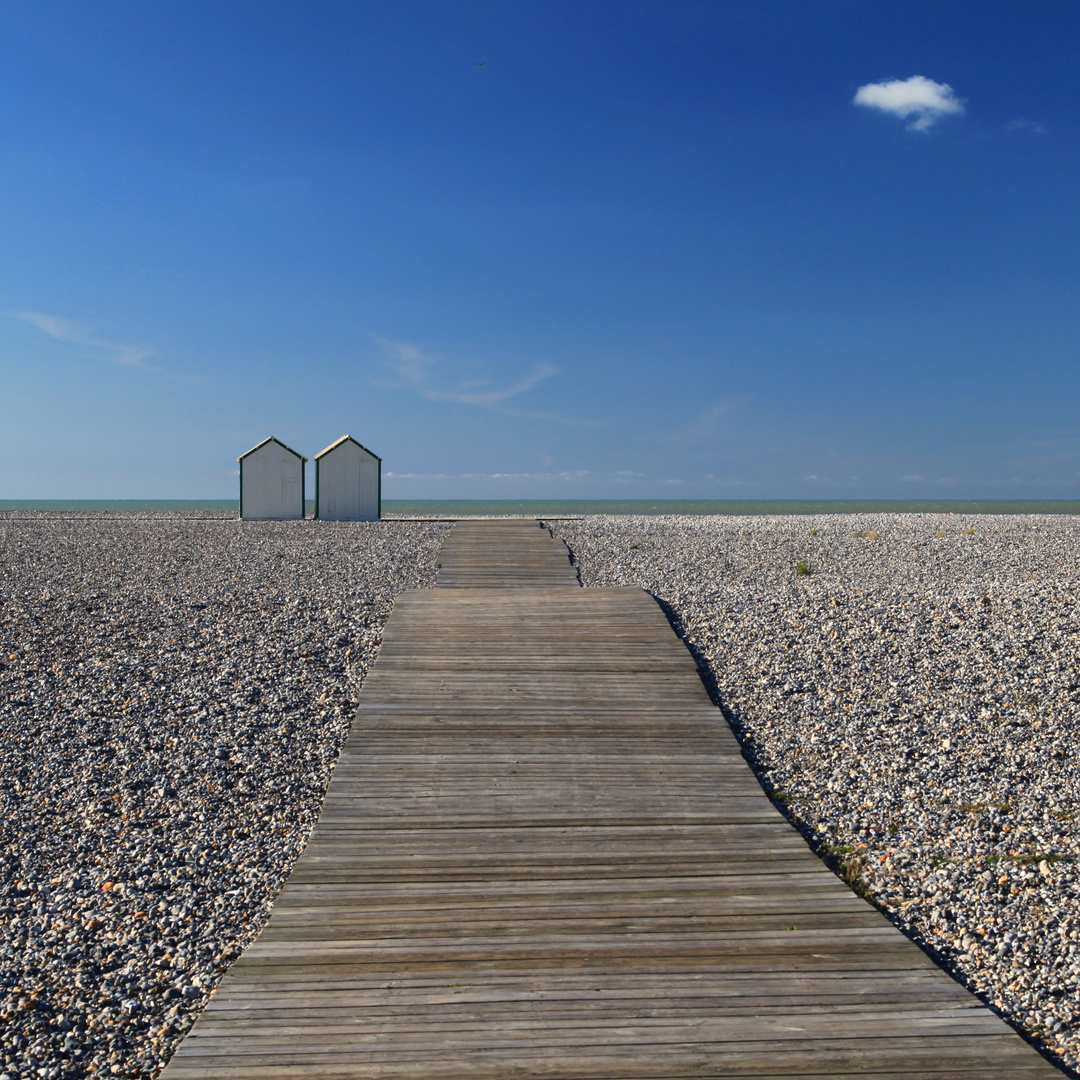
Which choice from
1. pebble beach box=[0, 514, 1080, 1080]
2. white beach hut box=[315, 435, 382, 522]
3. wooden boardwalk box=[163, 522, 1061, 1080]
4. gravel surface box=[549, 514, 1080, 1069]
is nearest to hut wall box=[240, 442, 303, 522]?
white beach hut box=[315, 435, 382, 522]

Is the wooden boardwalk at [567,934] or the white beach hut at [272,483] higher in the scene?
the white beach hut at [272,483]

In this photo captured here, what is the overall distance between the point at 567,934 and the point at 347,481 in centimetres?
2599

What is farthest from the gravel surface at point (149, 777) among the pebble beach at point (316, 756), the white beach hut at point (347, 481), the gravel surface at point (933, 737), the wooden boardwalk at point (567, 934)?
the white beach hut at point (347, 481)

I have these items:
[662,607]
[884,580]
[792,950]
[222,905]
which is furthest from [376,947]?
[884,580]

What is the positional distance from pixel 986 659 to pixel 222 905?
25.8ft

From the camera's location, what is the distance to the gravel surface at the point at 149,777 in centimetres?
416

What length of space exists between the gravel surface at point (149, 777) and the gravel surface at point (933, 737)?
13.0 ft

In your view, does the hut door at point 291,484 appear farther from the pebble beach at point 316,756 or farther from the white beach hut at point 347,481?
the pebble beach at point 316,756

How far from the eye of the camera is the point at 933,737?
24.0 ft

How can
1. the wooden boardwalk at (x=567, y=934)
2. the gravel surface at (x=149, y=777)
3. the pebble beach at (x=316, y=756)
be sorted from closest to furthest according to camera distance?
1. the wooden boardwalk at (x=567, y=934)
2. the gravel surface at (x=149, y=777)
3. the pebble beach at (x=316, y=756)

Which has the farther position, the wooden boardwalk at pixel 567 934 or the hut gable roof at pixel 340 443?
the hut gable roof at pixel 340 443

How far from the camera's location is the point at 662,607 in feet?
35.9

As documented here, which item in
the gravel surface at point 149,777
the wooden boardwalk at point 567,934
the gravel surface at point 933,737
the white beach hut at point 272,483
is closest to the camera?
the wooden boardwalk at point 567,934

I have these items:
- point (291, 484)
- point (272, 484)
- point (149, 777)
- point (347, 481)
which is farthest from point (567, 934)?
point (272, 484)
